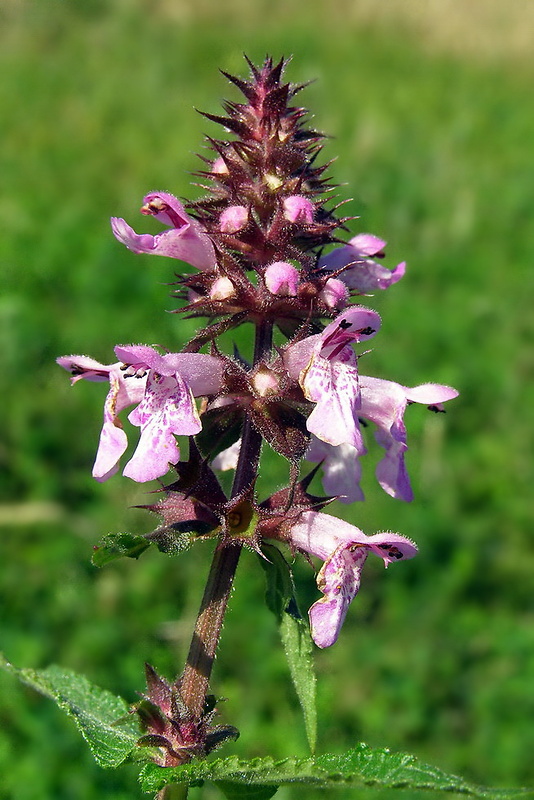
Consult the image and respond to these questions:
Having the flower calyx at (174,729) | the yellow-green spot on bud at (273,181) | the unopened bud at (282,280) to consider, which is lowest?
the flower calyx at (174,729)

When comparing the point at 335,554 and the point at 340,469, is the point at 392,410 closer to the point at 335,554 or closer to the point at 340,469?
the point at 340,469

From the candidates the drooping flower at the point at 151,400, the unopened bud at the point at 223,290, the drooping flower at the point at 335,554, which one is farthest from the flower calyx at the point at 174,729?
the unopened bud at the point at 223,290

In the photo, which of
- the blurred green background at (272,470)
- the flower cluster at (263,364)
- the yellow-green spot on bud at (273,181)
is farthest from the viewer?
the blurred green background at (272,470)

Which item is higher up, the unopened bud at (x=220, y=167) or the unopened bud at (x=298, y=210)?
the unopened bud at (x=220, y=167)

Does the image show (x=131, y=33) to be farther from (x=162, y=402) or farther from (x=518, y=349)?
(x=162, y=402)

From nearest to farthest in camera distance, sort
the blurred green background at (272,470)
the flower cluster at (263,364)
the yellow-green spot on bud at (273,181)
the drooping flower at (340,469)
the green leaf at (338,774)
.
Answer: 1. the green leaf at (338,774)
2. the flower cluster at (263,364)
3. the yellow-green spot on bud at (273,181)
4. the drooping flower at (340,469)
5. the blurred green background at (272,470)

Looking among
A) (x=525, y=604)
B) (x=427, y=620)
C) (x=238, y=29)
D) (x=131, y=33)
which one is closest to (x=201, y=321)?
(x=427, y=620)

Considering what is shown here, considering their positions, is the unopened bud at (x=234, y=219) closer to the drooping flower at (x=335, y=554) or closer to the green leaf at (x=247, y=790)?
the drooping flower at (x=335, y=554)

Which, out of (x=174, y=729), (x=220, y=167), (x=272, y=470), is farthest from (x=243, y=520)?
(x=272, y=470)
